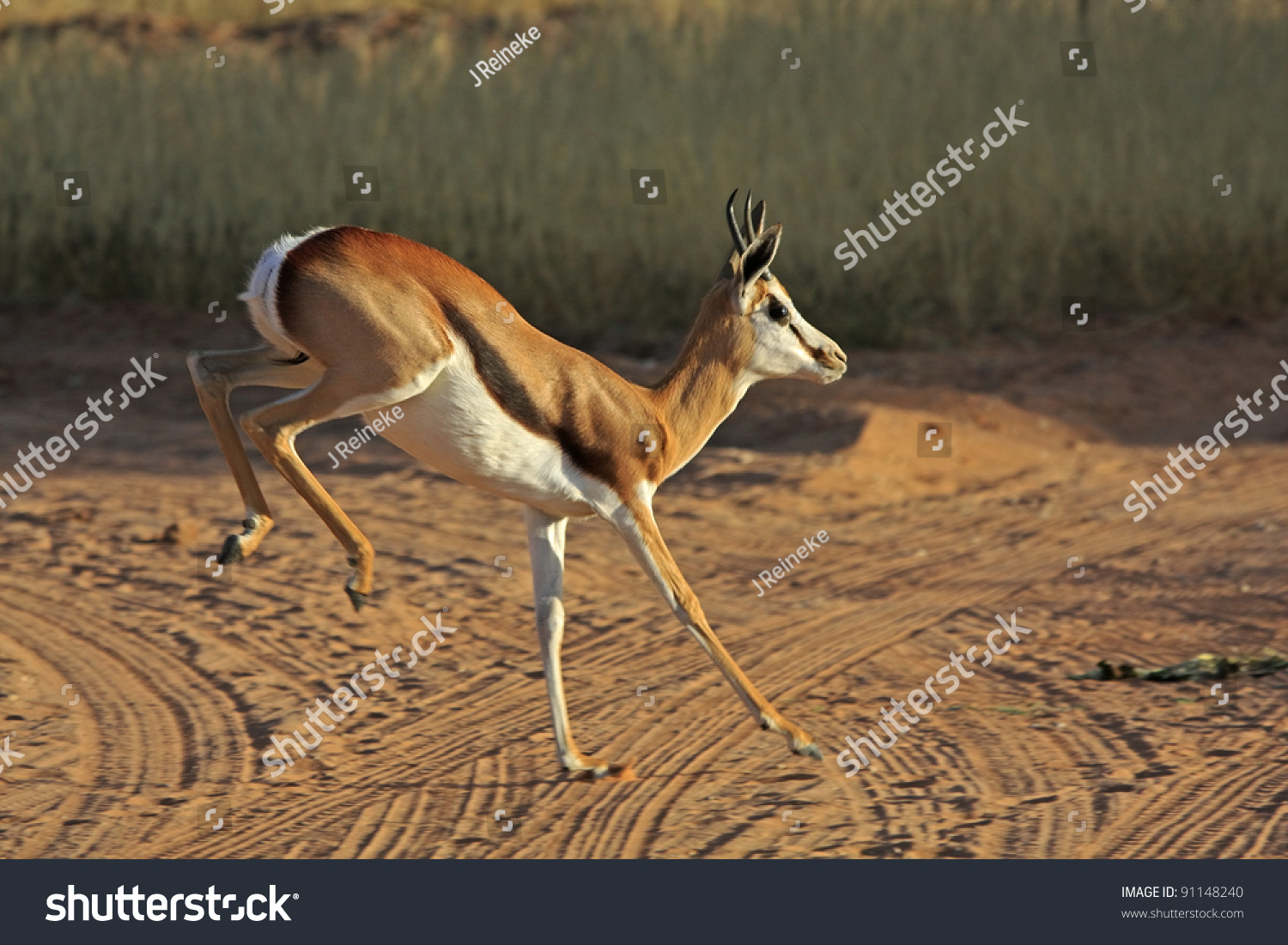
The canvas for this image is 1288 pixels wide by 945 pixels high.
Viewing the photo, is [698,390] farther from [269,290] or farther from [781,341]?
[269,290]

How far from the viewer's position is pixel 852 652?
771 cm

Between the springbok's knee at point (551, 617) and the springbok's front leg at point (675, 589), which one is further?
the springbok's knee at point (551, 617)

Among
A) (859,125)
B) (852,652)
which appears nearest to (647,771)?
(852,652)

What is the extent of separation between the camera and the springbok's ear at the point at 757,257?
5441mm

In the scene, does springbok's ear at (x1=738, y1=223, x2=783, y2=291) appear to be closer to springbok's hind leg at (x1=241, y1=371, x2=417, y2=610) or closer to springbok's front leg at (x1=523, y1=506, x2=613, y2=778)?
springbok's front leg at (x1=523, y1=506, x2=613, y2=778)

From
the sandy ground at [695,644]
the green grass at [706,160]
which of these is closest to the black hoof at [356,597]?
the sandy ground at [695,644]

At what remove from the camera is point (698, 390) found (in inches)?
230

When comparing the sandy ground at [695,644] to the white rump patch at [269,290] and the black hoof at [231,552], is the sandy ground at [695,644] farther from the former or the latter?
the white rump patch at [269,290]

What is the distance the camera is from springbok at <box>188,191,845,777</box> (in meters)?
4.86

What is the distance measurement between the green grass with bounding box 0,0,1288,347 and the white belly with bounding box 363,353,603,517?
10.1 m

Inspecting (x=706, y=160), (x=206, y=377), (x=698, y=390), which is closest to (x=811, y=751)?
(x=698, y=390)

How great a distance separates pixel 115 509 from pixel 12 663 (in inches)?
113

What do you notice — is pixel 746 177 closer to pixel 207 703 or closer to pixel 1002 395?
pixel 1002 395

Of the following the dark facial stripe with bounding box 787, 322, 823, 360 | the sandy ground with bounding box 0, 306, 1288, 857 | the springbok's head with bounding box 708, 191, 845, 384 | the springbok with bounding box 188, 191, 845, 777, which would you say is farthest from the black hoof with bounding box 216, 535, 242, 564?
the dark facial stripe with bounding box 787, 322, 823, 360
